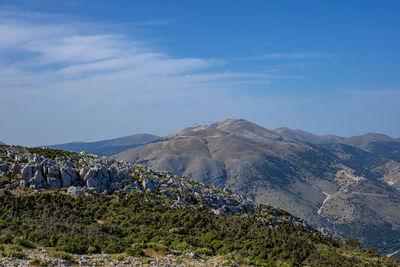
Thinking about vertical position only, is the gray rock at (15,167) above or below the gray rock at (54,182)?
above

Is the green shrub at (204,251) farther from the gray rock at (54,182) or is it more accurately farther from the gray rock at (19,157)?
the gray rock at (19,157)

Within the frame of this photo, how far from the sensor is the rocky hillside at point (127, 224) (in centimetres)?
2623

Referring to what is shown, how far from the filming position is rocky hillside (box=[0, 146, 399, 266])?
86.1 ft

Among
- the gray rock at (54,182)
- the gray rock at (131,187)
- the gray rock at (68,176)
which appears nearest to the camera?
the gray rock at (54,182)

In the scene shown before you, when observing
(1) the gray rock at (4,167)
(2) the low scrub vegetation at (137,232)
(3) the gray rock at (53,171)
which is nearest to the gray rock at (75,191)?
(2) the low scrub vegetation at (137,232)

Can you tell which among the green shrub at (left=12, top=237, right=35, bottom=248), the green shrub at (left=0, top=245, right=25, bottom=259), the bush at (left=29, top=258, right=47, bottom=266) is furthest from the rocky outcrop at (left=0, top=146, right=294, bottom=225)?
the bush at (left=29, top=258, right=47, bottom=266)

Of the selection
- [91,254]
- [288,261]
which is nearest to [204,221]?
[288,261]

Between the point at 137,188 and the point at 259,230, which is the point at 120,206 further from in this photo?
the point at 259,230

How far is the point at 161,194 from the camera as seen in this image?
2165 inches

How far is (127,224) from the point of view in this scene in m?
38.6

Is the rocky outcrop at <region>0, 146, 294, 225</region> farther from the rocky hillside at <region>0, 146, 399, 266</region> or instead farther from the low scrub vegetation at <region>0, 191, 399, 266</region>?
the low scrub vegetation at <region>0, 191, 399, 266</region>

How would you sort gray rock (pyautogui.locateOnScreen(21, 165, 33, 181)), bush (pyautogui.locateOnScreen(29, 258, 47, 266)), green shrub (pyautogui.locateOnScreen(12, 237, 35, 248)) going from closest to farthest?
bush (pyautogui.locateOnScreen(29, 258, 47, 266)) → green shrub (pyautogui.locateOnScreen(12, 237, 35, 248)) → gray rock (pyautogui.locateOnScreen(21, 165, 33, 181))

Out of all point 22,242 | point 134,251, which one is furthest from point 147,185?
point 22,242

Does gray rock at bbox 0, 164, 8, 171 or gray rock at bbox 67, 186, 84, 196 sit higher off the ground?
gray rock at bbox 0, 164, 8, 171
